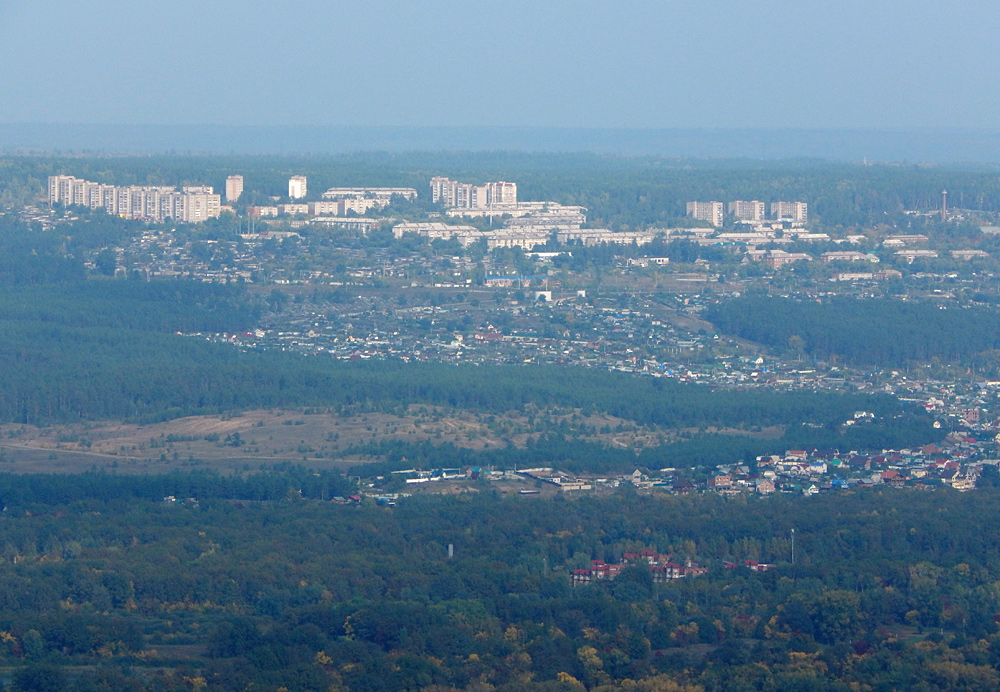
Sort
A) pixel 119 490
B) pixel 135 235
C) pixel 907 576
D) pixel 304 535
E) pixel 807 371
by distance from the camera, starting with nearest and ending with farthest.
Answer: pixel 907 576 → pixel 304 535 → pixel 119 490 → pixel 807 371 → pixel 135 235

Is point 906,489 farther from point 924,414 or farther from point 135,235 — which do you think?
point 135,235

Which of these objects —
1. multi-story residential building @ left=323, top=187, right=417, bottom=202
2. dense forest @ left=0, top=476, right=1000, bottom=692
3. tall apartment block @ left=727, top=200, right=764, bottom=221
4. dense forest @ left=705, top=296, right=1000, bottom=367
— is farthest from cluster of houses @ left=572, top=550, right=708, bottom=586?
multi-story residential building @ left=323, top=187, right=417, bottom=202

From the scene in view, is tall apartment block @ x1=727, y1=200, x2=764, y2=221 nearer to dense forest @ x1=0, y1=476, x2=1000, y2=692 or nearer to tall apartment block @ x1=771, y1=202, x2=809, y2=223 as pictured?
tall apartment block @ x1=771, y1=202, x2=809, y2=223

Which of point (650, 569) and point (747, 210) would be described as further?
point (747, 210)

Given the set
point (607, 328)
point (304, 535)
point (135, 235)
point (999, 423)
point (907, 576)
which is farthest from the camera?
point (135, 235)

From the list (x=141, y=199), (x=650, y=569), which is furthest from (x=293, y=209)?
(x=650, y=569)

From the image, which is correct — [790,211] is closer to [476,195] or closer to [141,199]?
[476,195]

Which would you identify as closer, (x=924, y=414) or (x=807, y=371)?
(x=924, y=414)

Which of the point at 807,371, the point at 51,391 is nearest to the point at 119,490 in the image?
the point at 51,391
